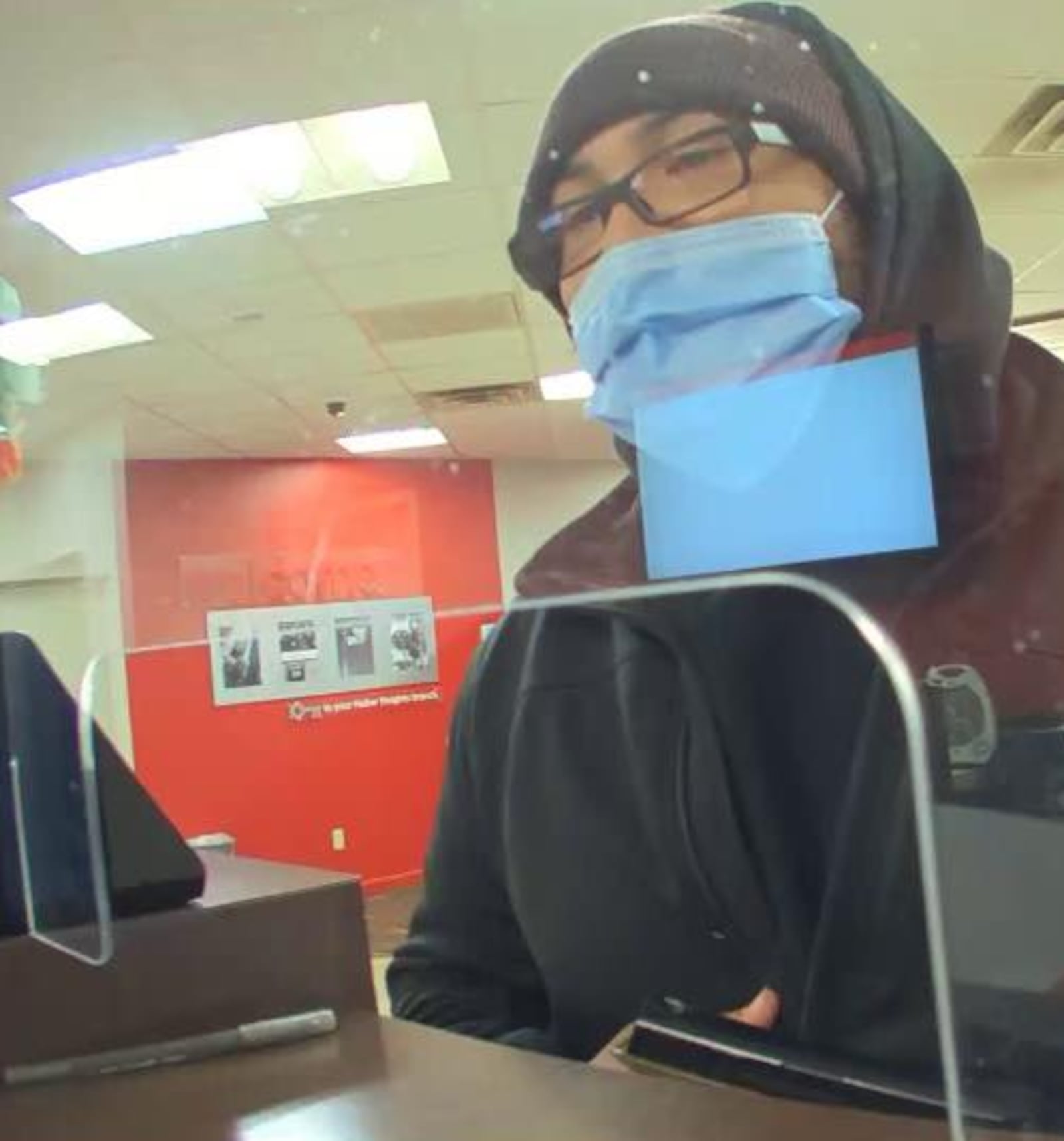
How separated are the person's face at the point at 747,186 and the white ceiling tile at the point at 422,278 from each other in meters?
0.13

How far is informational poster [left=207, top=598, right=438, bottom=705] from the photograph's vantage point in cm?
→ 74

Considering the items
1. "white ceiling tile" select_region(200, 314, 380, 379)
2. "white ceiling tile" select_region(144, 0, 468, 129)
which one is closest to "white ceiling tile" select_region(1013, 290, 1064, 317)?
"white ceiling tile" select_region(144, 0, 468, 129)

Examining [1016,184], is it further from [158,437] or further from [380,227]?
[158,437]

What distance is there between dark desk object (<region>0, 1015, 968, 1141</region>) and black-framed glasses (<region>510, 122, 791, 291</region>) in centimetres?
38

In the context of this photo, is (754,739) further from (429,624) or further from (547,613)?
(429,624)

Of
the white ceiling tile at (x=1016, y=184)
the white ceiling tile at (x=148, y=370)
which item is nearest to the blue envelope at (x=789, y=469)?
the white ceiling tile at (x=1016, y=184)

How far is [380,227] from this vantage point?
0.69 m

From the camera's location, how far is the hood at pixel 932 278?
16.3 inches

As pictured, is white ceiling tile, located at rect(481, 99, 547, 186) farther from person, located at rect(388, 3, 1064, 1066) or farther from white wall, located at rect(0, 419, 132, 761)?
white wall, located at rect(0, 419, 132, 761)

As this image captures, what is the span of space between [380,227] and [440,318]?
0.23ft

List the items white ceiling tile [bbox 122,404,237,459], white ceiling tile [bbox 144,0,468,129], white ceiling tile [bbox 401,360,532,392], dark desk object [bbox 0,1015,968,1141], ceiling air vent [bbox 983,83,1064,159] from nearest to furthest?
dark desk object [bbox 0,1015,968,1141], ceiling air vent [bbox 983,83,1064,159], white ceiling tile [bbox 144,0,468,129], white ceiling tile [bbox 401,360,532,392], white ceiling tile [bbox 122,404,237,459]

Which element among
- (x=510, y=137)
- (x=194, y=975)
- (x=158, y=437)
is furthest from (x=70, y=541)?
(x=510, y=137)

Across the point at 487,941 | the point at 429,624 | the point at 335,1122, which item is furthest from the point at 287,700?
the point at 335,1122

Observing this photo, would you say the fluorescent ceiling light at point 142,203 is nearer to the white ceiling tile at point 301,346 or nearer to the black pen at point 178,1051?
the white ceiling tile at point 301,346
